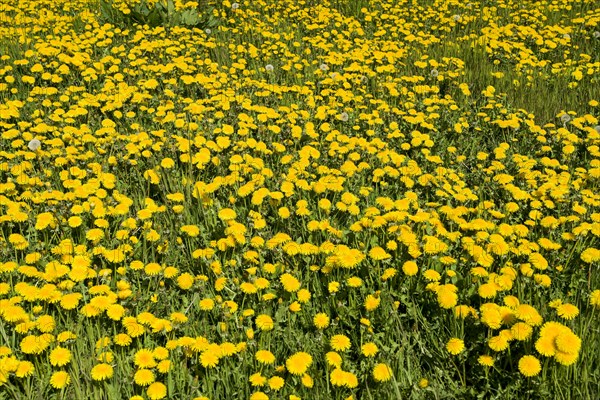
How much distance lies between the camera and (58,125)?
14.7 ft

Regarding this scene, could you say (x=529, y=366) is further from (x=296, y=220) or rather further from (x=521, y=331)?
(x=296, y=220)

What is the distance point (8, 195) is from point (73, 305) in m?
1.34

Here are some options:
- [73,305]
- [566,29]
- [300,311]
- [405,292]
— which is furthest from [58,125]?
[566,29]

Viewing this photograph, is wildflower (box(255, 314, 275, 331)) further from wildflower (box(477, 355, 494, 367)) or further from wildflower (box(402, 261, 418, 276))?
wildflower (box(477, 355, 494, 367))

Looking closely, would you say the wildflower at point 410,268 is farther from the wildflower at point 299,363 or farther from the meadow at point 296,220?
the wildflower at point 299,363

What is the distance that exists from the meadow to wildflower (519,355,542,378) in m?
Result: 0.01

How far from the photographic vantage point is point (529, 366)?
2.13 meters

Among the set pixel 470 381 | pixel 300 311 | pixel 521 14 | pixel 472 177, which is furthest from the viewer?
pixel 521 14

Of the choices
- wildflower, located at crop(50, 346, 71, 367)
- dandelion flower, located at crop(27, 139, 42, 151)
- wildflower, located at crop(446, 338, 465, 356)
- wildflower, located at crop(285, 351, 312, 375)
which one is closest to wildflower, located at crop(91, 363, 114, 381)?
wildflower, located at crop(50, 346, 71, 367)

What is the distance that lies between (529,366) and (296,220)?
1.71 m

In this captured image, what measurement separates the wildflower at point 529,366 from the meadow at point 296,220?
0.05ft

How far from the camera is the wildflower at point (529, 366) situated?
6.95 feet

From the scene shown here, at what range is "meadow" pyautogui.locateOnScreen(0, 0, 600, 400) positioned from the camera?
227 cm

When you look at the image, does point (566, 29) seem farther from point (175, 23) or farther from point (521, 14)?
point (175, 23)
